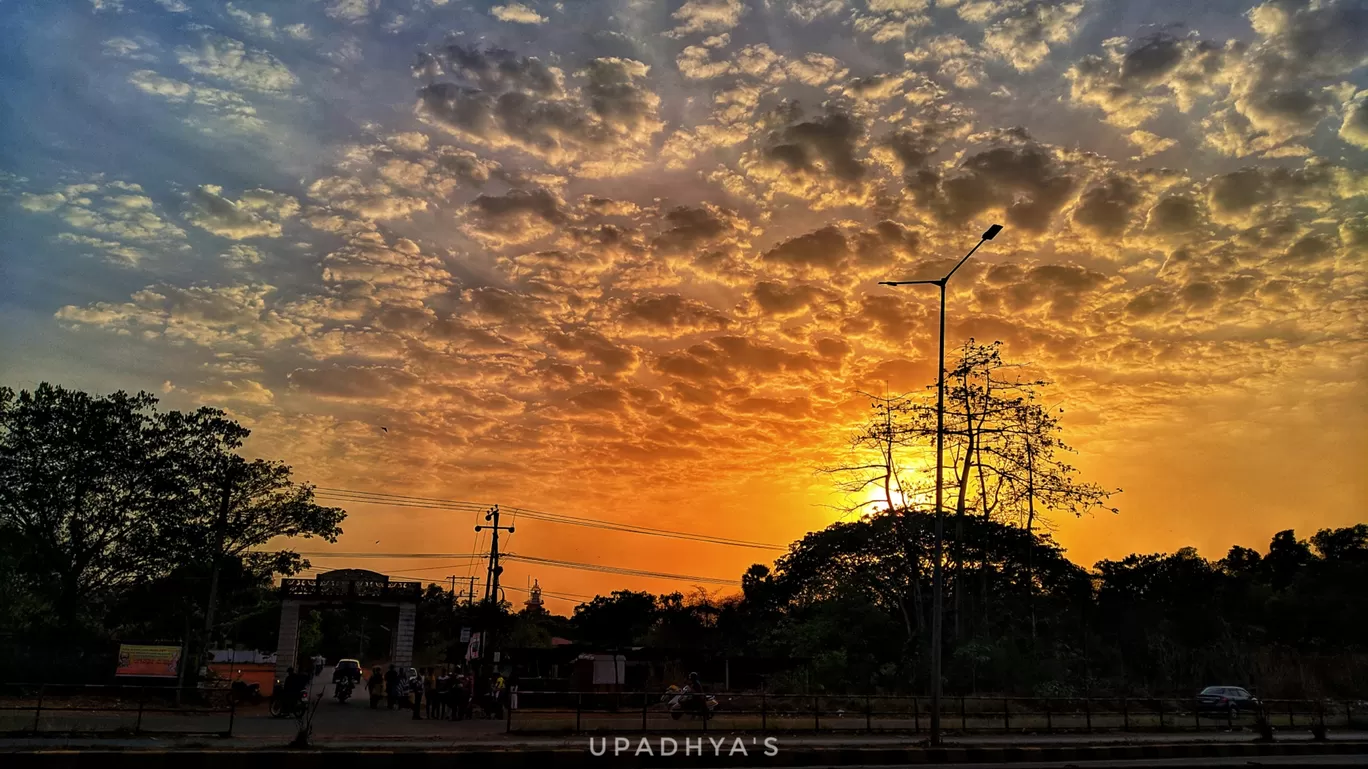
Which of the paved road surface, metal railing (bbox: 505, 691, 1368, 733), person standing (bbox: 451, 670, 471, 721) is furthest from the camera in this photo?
person standing (bbox: 451, 670, 471, 721)

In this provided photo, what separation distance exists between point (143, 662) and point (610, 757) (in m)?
27.6

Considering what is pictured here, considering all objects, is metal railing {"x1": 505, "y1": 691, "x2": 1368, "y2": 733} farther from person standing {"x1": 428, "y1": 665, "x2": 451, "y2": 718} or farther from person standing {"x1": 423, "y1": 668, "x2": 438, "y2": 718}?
person standing {"x1": 423, "y1": 668, "x2": 438, "y2": 718}

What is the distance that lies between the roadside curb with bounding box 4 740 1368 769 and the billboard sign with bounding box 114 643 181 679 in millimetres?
23220

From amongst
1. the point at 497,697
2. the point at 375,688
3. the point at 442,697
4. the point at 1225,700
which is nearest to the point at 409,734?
the point at 442,697

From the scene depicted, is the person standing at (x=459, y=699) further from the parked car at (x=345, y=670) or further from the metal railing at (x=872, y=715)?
the parked car at (x=345, y=670)

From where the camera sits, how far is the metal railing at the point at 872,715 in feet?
77.6

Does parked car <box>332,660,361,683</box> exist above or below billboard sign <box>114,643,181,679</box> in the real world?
below

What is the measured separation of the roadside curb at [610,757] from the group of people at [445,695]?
10.0 m

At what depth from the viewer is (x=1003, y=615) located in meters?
53.8

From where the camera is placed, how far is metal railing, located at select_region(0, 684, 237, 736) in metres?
20.3

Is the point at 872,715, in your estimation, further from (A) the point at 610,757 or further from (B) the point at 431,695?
(B) the point at 431,695

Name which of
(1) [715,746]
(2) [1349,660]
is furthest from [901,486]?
(2) [1349,660]

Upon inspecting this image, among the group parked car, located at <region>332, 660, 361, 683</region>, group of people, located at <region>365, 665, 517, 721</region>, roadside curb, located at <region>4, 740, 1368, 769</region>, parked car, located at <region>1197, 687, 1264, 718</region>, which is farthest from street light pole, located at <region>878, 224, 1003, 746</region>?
parked car, located at <region>332, 660, 361, 683</region>

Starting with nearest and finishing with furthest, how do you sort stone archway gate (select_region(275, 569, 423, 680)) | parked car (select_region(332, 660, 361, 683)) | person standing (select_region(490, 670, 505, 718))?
1. person standing (select_region(490, 670, 505, 718))
2. parked car (select_region(332, 660, 361, 683))
3. stone archway gate (select_region(275, 569, 423, 680))
